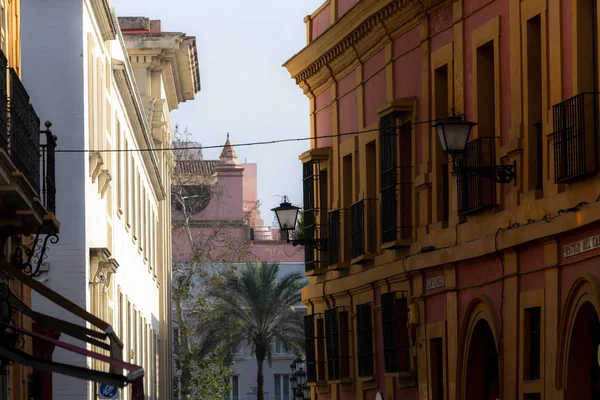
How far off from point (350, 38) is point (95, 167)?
4878mm

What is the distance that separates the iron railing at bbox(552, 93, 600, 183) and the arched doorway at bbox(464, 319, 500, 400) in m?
4.73

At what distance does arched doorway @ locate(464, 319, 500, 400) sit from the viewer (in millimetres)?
22125

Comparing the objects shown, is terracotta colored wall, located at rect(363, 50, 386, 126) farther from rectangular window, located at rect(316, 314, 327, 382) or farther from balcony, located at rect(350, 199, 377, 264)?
rectangular window, located at rect(316, 314, 327, 382)

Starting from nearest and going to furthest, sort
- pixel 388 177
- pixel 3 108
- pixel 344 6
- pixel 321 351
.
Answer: pixel 3 108, pixel 388 177, pixel 344 6, pixel 321 351

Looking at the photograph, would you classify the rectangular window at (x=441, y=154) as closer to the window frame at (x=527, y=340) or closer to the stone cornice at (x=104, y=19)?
the window frame at (x=527, y=340)

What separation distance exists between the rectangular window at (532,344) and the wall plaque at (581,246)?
66.4 inches

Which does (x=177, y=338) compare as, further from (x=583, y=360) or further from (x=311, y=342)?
(x=583, y=360)

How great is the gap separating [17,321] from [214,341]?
45164mm

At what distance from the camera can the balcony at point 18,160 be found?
15.7 m

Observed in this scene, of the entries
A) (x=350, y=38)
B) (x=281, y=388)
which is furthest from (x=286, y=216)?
(x=281, y=388)

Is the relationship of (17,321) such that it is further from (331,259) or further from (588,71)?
(331,259)

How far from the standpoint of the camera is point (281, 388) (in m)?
85.9

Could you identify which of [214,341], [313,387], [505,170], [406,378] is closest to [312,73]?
[313,387]

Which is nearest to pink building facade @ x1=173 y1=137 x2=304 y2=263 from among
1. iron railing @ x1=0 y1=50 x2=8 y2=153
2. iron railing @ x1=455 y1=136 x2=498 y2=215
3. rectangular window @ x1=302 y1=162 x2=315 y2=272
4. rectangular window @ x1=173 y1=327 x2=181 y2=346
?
rectangular window @ x1=173 y1=327 x2=181 y2=346
